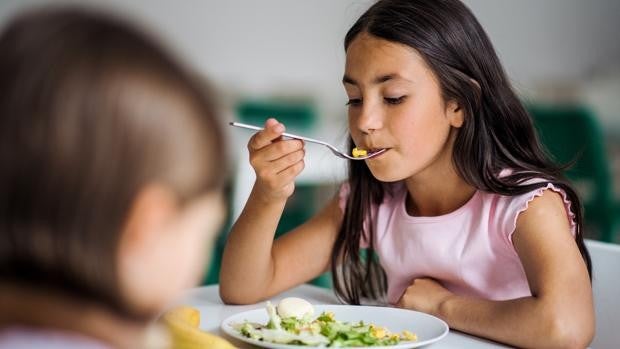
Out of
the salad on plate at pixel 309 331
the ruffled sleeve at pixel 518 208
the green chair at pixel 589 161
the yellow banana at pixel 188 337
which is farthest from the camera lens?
the green chair at pixel 589 161

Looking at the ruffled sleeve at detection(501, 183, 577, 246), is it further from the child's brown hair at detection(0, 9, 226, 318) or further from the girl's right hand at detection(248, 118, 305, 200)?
the child's brown hair at detection(0, 9, 226, 318)

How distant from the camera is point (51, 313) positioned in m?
0.51

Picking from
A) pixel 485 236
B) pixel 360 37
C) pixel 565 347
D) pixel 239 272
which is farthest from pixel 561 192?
pixel 239 272

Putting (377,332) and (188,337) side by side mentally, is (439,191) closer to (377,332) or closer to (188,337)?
(377,332)

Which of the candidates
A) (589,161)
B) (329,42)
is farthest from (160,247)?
(329,42)

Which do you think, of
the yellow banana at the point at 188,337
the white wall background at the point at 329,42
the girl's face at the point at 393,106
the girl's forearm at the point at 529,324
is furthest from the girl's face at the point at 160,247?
the white wall background at the point at 329,42

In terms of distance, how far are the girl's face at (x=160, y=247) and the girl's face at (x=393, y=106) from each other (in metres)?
0.76

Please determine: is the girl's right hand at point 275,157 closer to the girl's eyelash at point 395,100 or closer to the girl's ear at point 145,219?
the girl's eyelash at point 395,100

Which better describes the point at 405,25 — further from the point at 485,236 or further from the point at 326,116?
the point at 326,116

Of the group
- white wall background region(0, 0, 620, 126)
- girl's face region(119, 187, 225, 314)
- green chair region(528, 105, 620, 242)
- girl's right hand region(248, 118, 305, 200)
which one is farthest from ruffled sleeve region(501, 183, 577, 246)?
white wall background region(0, 0, 620, 126)

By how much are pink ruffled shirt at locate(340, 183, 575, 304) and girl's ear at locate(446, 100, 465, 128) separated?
0.13 metres

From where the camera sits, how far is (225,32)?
4121mm

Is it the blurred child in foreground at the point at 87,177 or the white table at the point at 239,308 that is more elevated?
the blurred child in foreground at the point at 87,177

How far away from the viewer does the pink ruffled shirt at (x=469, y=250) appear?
51.9 inches
